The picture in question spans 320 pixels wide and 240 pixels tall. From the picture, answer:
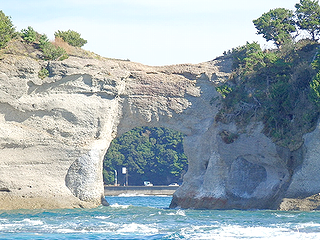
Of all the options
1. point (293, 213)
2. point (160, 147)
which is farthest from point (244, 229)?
point (160, 147)

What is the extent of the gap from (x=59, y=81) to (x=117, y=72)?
9.64ft

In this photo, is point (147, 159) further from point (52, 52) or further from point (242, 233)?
point (242, 233)

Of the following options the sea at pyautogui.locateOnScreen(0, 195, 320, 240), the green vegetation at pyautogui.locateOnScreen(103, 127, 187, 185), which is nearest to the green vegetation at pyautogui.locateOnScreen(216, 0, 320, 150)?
the sea at pyautogui.locateOnScreen(0, 195, 320, 240)

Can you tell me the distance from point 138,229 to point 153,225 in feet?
4.32

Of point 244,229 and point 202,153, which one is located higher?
point 202,153

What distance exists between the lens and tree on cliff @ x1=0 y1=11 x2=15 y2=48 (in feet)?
96.7

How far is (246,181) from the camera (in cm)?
3150

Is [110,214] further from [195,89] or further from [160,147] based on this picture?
[160,147]

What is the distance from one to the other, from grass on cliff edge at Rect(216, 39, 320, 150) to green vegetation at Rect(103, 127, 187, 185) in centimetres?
4114

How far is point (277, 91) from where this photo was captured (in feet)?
99.1

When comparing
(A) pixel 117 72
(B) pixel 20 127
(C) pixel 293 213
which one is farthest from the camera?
(A) pixel 117 72

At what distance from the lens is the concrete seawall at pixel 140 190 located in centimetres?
6739

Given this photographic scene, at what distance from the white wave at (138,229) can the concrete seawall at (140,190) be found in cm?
4581

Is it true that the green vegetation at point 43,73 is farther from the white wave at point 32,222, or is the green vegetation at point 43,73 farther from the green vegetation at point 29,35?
the white wave at point 32,222
